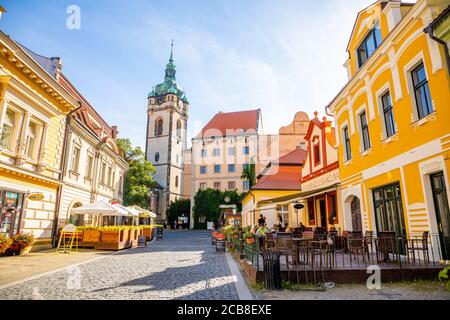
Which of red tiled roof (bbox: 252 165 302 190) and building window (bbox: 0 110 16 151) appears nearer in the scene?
building window (bbox: 0 110 16 151)

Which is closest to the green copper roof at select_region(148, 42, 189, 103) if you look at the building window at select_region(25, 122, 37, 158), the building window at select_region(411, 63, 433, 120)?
the building window at select_region(25, 122, 37, 158)

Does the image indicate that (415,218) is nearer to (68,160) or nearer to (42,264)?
(42,264)

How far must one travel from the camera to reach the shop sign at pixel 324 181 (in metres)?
15.2

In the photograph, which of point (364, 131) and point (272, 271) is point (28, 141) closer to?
point (272, 271)

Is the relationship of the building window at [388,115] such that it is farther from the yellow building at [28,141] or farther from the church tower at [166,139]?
the church tower at [166,139]

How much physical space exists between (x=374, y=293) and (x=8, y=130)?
15.1 meters

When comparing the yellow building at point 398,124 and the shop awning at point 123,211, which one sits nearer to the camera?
the yellow building at point 398,124

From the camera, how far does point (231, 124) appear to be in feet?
186

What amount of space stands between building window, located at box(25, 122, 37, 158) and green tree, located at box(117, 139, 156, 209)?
1772cm

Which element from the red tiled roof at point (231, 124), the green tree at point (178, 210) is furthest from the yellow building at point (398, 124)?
the green tree at point (178, 210)

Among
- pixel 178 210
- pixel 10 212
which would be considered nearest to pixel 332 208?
pixel 10 212

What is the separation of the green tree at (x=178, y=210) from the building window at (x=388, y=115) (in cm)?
4870

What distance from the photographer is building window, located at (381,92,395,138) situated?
402 inches

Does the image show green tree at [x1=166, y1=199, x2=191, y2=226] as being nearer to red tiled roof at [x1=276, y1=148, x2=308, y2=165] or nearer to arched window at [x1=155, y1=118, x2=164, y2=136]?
arched window at [x1=155, y1=118, x2=164, y2=136]
